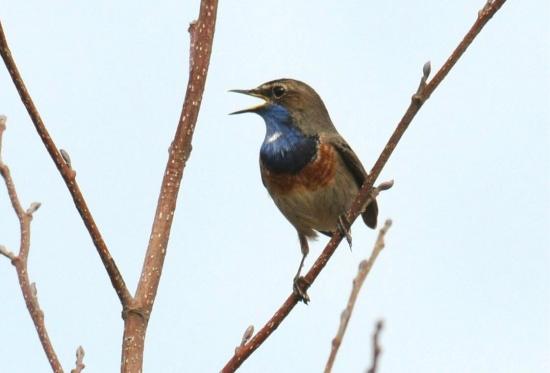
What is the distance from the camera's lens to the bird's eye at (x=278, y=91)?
8492mm

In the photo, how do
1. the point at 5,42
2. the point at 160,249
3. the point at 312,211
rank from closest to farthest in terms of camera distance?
the point at 5,42, the point at 160,249, the point at 312,211

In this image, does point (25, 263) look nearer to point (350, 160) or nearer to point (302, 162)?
point (302, 162)

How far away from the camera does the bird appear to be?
26.7ft

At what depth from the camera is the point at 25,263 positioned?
3732 mm

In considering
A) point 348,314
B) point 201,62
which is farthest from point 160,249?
point 348,314

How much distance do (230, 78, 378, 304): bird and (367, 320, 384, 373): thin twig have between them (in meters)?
5.49

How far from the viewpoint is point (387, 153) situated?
3.97 metres

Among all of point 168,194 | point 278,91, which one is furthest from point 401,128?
point 278,91

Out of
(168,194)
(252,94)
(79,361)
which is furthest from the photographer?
(252,94)

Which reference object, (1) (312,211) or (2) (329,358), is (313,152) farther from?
(2) (329,358)

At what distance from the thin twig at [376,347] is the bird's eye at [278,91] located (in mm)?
6189

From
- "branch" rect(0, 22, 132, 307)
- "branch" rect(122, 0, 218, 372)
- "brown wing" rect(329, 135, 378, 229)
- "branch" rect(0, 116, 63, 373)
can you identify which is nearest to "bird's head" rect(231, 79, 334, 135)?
"brown wing" rect(329, 135, 378, 229)

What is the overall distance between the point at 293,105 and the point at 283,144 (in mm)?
449

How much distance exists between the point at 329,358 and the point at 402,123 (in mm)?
1677
